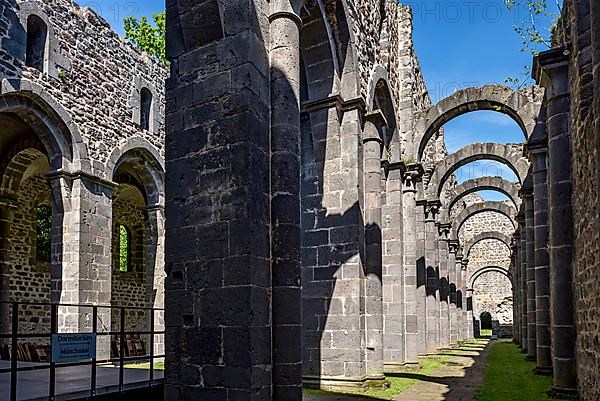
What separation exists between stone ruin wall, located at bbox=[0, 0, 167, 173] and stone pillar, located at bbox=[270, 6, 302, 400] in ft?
22.1

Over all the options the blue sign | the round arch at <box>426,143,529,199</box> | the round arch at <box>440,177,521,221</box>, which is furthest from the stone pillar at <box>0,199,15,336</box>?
the round arch at <box>440,177,521,221</box>

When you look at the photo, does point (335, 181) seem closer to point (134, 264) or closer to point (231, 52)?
point (231, 52)

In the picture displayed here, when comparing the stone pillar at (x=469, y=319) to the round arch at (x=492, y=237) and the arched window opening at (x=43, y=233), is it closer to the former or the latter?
the round arch at (x=492, y=237)

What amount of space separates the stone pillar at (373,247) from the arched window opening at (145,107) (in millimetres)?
7351

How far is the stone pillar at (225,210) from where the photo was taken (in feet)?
18.2

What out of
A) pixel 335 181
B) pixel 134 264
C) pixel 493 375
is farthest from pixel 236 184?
pixel 134 264

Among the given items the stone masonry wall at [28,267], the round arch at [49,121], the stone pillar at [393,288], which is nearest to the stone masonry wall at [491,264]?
the stone pillar at [393,288]

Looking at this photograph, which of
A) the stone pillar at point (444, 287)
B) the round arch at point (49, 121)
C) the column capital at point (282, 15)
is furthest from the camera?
the stone pillar at point (444, 287)

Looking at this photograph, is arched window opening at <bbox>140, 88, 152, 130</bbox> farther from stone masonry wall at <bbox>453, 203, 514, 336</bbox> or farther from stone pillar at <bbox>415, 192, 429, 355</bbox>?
stone masonry wall at <bbox>453, 203, 514, 336</bbox>

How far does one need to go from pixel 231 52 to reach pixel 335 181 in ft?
12.4

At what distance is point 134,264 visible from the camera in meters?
19.8

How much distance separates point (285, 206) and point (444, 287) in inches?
713

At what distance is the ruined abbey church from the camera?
19.1 ft

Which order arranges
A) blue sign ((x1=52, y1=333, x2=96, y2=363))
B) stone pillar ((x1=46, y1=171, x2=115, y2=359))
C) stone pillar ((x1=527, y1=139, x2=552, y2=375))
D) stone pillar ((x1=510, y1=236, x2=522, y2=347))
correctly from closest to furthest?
1. blue sign ((x1=52, y1=333, x2=96, y2=363))
2. stone pillar ((x1=527, y1=139, x2=552, y2=375))
3. stone pillar ((x1=46, y1=171, x2=115, y2=359))
4. stone pillar ((x1=510, y1=236, x2=522, y2=347))
